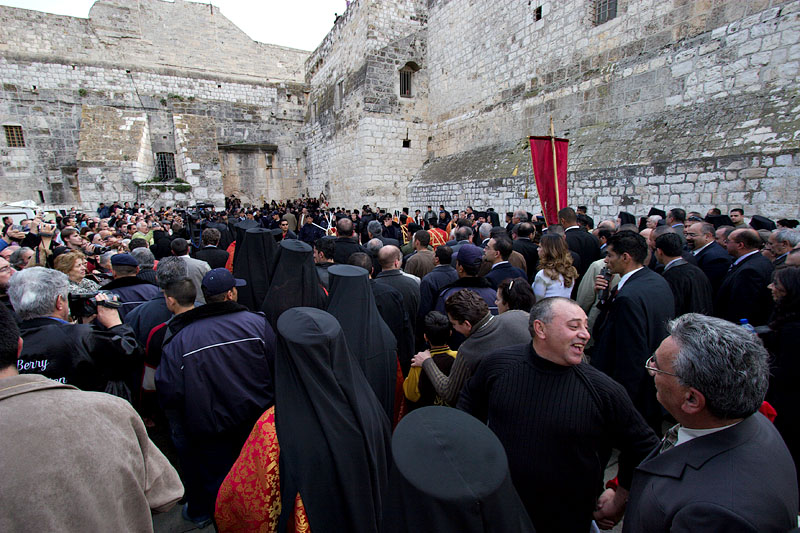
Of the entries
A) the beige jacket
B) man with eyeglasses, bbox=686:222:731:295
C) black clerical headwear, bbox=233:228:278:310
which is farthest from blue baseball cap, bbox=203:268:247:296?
man with eyeglasses, bbox=686:222:731:295

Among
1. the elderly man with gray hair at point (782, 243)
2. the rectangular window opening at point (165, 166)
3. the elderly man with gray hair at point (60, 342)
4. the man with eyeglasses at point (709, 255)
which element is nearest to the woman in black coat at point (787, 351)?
the elderly man with gray hair at point (782, 243)

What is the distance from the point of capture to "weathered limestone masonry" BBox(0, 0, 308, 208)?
1667 centimetres

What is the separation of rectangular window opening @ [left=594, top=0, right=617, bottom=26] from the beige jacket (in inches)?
493

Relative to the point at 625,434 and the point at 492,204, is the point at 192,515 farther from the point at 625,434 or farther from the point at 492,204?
the point at 492,204

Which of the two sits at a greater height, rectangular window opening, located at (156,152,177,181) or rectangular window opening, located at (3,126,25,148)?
rectangular window opening, located at (3,126,25,148)

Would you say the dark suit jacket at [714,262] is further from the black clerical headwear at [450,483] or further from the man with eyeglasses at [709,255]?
the black clerical headwear at [450,483]

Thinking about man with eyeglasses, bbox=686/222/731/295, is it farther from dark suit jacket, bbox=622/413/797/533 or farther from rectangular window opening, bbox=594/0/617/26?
rectangular window opening, bbox=594/0/617/26

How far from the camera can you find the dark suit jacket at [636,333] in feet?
8.28

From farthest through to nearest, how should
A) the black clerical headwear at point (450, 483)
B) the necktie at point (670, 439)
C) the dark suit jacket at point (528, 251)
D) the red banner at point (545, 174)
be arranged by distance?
the red banner at point (545, 174), the dark suit jacket at point (528, 251), the necktie at point (670, 439), the black clerical headwear at point (450, 483)

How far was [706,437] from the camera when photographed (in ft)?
3.83

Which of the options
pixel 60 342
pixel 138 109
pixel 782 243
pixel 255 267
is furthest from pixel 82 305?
pixel 138 109

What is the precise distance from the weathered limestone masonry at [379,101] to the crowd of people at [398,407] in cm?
1312

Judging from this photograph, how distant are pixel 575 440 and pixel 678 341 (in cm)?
64

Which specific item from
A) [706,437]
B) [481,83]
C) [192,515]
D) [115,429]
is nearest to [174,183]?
[481,83]
